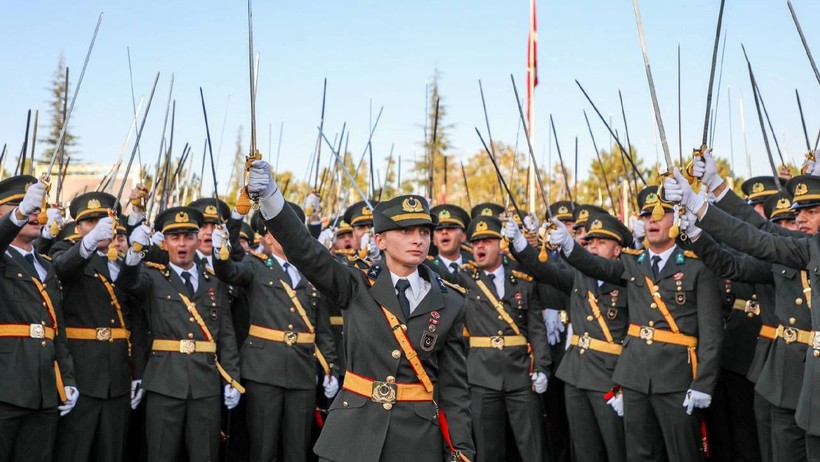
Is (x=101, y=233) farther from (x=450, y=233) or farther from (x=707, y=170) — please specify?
(x=707, y=170)

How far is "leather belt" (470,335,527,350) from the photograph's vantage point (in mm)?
8273

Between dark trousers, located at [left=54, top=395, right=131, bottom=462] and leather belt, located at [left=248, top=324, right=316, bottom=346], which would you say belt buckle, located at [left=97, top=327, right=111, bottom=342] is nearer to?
dark trousers, located at [left=54, top=395, right=131, bottom=462]

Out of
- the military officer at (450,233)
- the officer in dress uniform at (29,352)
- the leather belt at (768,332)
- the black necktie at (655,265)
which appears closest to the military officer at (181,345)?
the officer in dress uniform at (29,352)

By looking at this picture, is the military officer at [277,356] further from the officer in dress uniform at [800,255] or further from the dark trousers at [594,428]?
the officer in dress uniform at [800,255]

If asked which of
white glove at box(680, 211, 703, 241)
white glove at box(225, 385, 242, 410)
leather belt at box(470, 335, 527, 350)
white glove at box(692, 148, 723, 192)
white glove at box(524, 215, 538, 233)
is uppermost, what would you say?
white glove at box(692, 148, 723, 192)

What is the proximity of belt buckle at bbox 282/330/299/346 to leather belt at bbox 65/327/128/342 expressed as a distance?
1491 mm

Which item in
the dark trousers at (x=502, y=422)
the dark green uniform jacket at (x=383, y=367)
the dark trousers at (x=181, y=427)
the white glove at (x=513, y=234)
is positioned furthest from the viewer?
the dark trousers at (x=502, y=422)

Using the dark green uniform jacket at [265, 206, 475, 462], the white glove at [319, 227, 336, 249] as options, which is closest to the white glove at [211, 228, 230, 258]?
the white glove at [319, 227, 336, 249]

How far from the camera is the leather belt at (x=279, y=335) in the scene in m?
8.01

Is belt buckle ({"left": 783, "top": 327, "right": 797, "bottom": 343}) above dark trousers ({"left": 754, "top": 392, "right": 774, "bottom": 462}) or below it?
above

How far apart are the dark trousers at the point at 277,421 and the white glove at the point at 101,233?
2138mm

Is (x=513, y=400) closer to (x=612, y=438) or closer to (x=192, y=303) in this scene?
(x=612, y=438)

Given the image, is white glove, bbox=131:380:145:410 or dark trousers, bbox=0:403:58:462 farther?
white glove, bbox=131:380:145:410

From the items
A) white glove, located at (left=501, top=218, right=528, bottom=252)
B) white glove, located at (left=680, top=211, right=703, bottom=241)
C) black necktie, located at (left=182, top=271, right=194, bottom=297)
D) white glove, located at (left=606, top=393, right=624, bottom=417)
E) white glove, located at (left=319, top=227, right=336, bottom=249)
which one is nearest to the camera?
white glove, located at (left=680, top=211, right=703, bottom=241)
